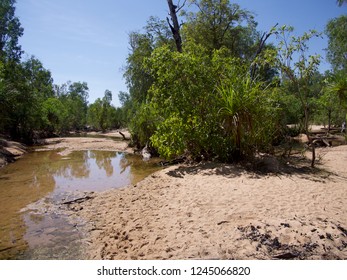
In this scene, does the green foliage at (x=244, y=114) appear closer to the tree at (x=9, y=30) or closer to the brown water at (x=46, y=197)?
the brown water at (x=46, y=197)

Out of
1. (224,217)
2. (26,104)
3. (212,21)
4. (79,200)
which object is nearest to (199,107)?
(79,200)

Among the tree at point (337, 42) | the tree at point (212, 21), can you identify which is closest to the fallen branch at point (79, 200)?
the tree at point (212, 21)

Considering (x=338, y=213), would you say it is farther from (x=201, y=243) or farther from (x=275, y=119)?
(x=275, y=119)

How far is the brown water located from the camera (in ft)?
15.4

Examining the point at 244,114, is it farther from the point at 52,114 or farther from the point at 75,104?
the point at 75,104

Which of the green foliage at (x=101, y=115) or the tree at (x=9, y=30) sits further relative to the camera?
the green foliage at (x=101, y=115)

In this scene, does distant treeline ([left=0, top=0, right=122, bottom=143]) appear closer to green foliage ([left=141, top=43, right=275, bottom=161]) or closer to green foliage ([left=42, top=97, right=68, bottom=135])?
green foliage ([left=42, top=97, right=68, bottom=135])

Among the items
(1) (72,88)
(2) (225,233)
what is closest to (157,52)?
(2) (225,233)

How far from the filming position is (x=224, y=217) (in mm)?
4980

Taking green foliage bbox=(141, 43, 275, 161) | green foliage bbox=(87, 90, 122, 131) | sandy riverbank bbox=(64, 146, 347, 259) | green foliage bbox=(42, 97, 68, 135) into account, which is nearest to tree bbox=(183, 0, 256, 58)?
green foliage bbox=(141, 43, 275, 161)

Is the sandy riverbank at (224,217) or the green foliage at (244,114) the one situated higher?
the green foliage at (244,114)

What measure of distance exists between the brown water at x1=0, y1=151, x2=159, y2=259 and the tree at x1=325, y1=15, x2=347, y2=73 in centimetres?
2285

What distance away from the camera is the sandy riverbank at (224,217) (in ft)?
12.8

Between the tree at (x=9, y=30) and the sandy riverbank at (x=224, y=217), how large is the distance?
33.6m
